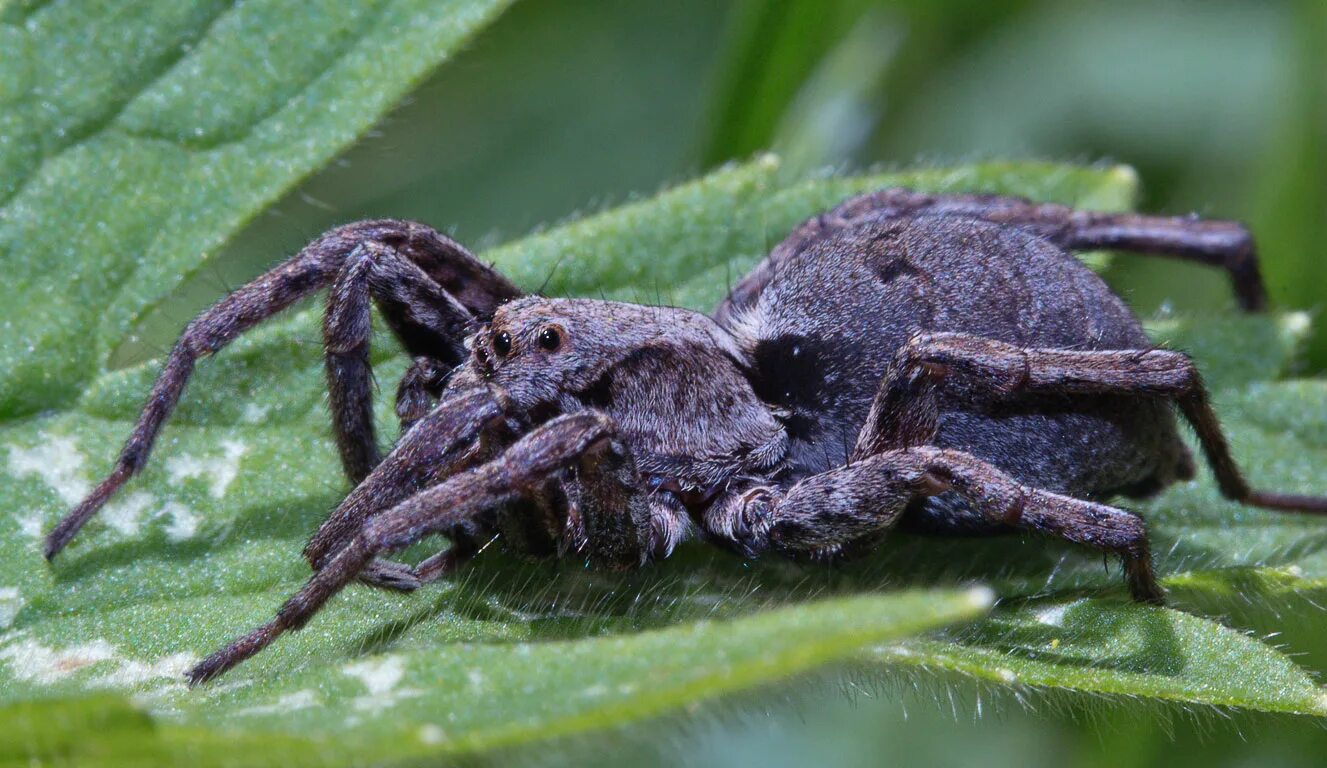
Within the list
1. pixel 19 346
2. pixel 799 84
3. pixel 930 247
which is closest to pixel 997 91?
pixel 799 84

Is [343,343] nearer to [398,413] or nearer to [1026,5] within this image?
[398,413]

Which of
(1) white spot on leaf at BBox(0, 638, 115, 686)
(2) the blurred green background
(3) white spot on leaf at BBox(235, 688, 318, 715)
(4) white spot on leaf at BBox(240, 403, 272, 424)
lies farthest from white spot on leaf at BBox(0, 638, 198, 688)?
(2) the blurred green background

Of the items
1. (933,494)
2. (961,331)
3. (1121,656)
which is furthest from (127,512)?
(1121,656)

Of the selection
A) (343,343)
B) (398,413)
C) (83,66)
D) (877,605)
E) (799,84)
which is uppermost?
(83,66)

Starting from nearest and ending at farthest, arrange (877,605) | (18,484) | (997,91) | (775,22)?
(877,605) → (18,484) → (775,22) → (997,91)

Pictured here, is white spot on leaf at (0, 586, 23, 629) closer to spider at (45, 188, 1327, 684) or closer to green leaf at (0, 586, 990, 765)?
spider at (45, 188, 1327, 684)


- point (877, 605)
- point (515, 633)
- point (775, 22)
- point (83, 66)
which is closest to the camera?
point (877, 605)

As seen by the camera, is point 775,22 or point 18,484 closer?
point 18,484
